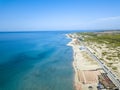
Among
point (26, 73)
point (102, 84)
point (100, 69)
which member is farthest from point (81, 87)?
point (26, 73)

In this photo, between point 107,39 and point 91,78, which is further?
point 107,39

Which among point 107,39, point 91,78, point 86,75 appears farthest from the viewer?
point 107,39

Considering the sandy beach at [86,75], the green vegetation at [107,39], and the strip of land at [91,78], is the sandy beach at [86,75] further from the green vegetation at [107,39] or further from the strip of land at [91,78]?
the green vegetation at [107,39]

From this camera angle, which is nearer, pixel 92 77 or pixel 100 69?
pixel 92 77

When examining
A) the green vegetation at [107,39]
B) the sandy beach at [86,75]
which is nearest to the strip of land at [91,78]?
the sandy beach at [86,75]

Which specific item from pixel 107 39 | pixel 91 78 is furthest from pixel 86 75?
pixel 107 39

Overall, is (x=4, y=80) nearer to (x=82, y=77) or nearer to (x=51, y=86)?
(x=51, y=86)

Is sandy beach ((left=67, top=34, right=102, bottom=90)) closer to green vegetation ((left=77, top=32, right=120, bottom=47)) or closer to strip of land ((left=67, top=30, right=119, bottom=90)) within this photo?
strip of land ((left=67, top=30, right=119, bottom=90))

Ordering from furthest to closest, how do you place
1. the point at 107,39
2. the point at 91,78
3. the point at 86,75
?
1. the point at 107,39
2. the point at 86,75
3. the point at 91,78

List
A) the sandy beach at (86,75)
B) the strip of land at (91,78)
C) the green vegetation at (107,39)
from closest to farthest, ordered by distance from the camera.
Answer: the strip of land at (91,78) → the sandy beach at (86,75) → the green vegetation at (107,39)

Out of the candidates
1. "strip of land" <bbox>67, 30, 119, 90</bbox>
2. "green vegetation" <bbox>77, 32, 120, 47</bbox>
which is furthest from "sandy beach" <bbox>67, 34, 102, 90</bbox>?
"green vegetation" <bbox>77, 32, 120, 47</bbox>

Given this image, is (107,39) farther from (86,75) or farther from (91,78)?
(91,78)
